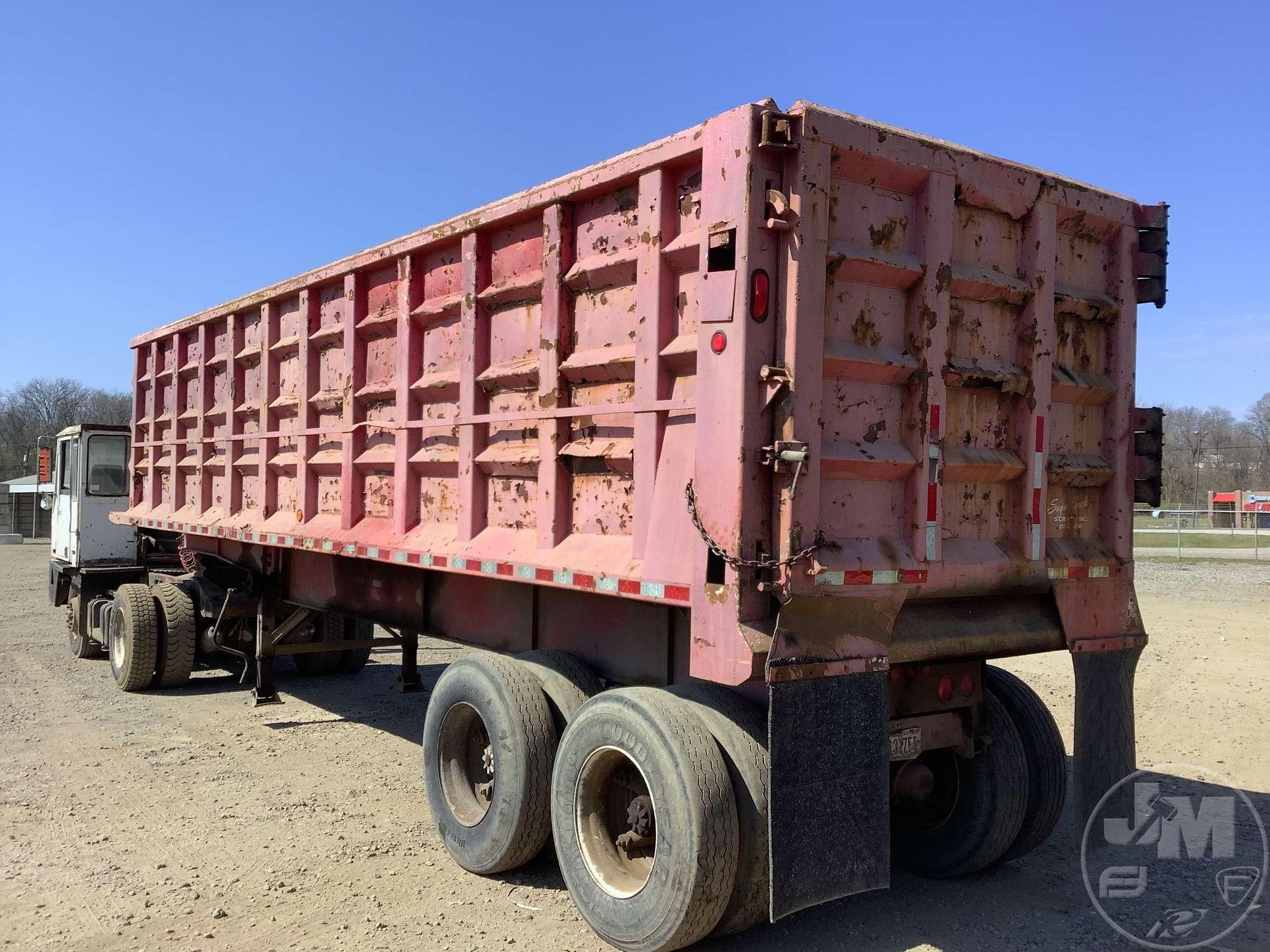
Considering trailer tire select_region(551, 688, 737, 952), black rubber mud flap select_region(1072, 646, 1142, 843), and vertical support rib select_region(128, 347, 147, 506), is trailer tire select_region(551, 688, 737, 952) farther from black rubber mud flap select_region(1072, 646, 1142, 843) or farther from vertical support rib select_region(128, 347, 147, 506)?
vertical support rib select_region(128, 347, 147, 506)

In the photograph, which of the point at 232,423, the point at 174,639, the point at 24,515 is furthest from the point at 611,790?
the point at 24,515

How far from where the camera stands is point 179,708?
9.09 meters

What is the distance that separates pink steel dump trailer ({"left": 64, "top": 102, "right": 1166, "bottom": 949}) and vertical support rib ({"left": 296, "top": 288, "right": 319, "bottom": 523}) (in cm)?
107

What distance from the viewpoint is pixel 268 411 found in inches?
310

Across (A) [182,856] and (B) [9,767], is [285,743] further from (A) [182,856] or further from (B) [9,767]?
(A) [182,856]

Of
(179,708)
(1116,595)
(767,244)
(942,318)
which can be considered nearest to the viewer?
(767,244)

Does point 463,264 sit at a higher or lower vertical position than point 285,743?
higher

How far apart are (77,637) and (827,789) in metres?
11.1

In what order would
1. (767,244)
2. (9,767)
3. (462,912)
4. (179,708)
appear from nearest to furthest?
(767,244), (462,912), (9,767), (179,708)

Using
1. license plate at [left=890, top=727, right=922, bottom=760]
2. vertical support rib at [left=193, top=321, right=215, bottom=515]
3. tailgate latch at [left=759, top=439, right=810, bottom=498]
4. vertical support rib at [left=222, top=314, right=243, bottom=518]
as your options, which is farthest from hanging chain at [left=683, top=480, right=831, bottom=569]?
vertical support rib at [left=193, top=321, right=215, bottom=515]

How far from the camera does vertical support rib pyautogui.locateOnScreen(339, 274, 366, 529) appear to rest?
6648 mm

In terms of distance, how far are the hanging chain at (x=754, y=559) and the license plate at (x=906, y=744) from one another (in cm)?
122

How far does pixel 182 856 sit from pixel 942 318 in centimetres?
462

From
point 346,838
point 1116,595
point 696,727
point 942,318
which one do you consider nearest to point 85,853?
point 346,838
